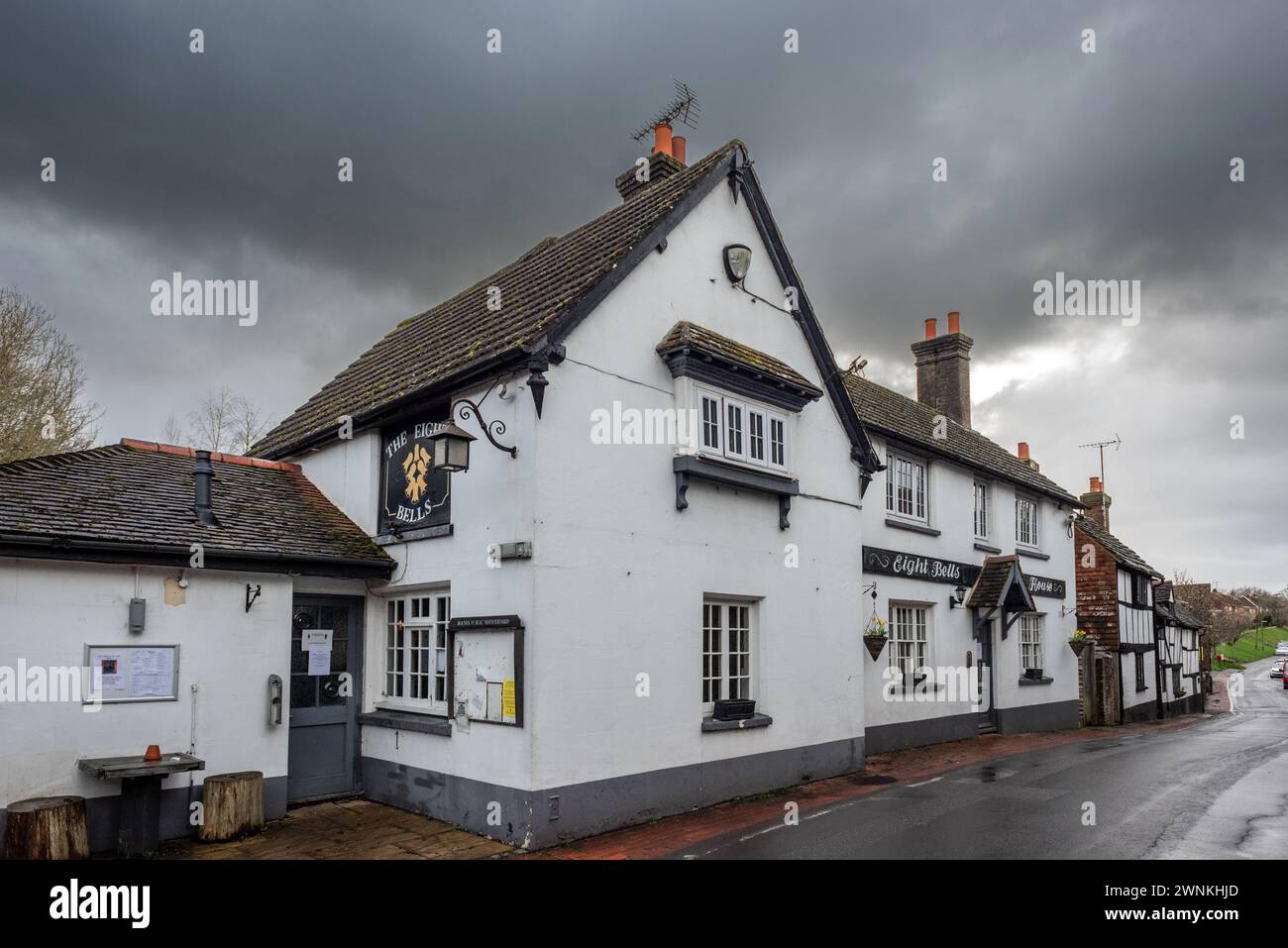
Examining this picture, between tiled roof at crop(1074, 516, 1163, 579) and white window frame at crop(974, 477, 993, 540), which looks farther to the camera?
tiled roof at crop(1074, 516, 1163, 579)

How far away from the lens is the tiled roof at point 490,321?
35.9 ft

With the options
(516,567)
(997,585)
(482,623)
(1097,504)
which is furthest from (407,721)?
(1097,504)

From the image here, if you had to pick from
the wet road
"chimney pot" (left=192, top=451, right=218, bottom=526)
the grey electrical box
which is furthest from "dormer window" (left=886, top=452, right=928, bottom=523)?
the grey electrical box

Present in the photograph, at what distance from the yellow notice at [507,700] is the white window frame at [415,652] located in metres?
1.26

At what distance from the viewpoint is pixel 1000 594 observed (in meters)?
19.5

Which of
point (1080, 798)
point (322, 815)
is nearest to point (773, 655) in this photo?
point (1080, 798)

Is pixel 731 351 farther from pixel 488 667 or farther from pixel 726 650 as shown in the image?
pixel 488 667

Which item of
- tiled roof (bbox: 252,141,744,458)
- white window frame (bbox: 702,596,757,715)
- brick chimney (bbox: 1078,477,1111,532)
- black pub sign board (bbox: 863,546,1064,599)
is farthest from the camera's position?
brick chimney (bbox: 1078,477,1111,532)

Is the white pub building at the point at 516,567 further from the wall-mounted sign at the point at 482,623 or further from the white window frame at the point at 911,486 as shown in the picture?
the white window frame at the point at 911,486

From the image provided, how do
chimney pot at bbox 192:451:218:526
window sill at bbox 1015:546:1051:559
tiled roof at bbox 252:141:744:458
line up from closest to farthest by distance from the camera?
tiled roof at bbox 252:141:744:458 → chimney pot at bbox 192:451:218:526 → window sill at bbox 1015:546:1051:559

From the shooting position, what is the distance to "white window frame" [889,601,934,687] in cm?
1752

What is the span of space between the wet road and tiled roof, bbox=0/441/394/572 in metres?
6.36

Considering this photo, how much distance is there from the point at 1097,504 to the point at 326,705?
2950cm

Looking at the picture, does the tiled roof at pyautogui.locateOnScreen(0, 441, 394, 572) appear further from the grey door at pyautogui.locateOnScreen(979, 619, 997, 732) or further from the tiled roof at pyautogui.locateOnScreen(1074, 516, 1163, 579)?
the tiled roof at pyautogui.locateOnScreen(1074, 516, 1163, 579)
